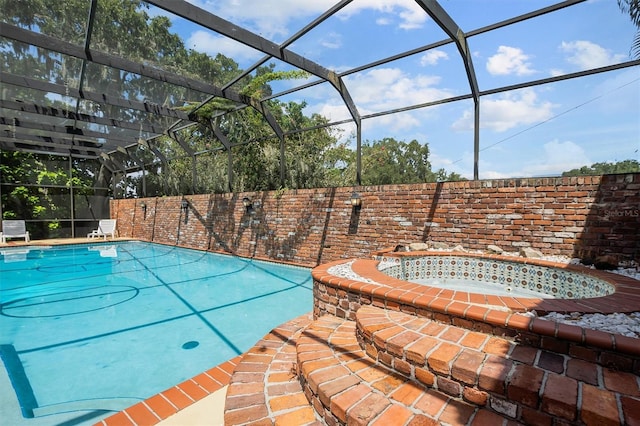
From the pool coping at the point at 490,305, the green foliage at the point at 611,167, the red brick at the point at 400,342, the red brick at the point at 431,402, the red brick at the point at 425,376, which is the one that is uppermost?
the green foliage at the point at 611,167

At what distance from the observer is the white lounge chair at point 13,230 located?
43.0 feet

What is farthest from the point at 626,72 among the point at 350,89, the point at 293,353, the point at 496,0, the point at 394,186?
the point at 293,353

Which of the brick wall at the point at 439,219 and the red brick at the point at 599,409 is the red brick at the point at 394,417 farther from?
the brick wall at the point at 439,219

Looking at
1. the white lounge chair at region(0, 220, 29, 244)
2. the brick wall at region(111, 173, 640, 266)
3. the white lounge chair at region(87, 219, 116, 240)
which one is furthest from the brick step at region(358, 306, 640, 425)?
the white lounge chair at region(0, 220, 29, 244)

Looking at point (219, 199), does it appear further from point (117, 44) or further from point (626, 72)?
point (626, 72)

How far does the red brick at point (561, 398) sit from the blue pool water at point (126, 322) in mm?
3101

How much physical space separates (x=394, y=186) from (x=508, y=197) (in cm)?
218

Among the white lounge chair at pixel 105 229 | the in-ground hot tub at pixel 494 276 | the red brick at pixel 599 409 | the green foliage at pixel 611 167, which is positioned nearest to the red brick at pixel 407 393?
the red brick at pixel 599 409

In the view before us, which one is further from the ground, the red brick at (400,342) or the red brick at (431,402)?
the red brick at (400,342)

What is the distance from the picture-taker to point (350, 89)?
703cm

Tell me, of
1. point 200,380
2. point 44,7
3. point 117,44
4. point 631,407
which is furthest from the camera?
point 117,44

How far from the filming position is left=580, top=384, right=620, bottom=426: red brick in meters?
1.22

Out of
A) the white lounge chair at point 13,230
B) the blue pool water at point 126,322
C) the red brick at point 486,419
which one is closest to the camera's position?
the red brick at point 486,419

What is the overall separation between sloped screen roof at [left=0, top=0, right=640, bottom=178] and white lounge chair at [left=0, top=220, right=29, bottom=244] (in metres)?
8.62
